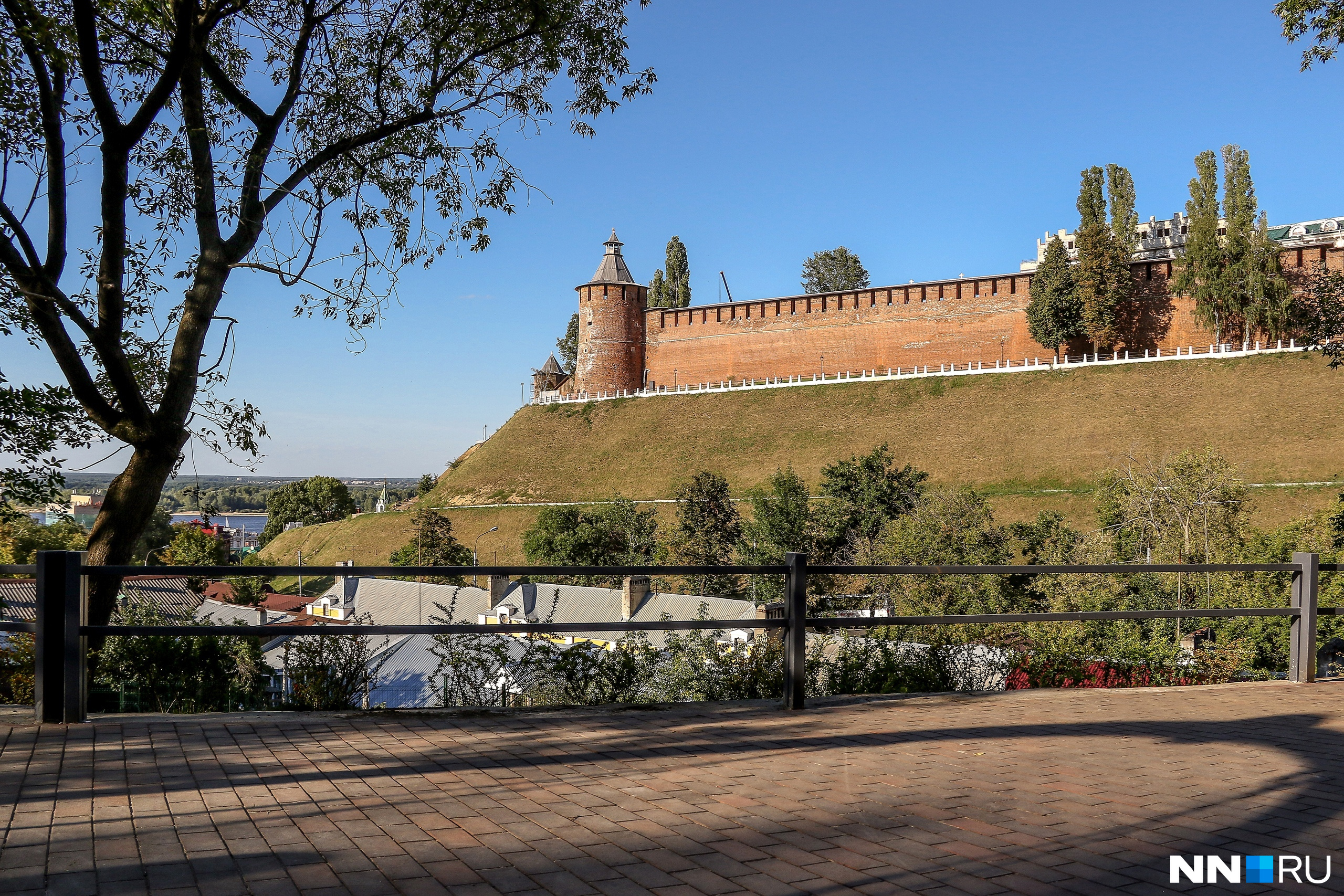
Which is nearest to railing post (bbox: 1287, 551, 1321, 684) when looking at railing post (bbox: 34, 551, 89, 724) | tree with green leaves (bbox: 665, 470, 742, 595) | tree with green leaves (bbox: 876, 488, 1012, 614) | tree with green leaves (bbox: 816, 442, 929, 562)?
railing post (bbox: 34, 551, 89, 724)

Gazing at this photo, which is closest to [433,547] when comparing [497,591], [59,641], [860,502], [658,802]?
[497,591]

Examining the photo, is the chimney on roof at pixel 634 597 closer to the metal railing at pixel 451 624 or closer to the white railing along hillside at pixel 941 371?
the metal railing at pixel 451 624

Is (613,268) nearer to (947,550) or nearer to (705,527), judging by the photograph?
(705,527)

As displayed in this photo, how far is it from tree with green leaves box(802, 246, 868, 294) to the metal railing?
74.8m

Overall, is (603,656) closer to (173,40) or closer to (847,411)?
(173,40)

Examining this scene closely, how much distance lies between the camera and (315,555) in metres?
60.4

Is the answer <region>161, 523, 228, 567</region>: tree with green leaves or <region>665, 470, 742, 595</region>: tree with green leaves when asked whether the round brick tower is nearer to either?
<region>665, 470, 742, 595</region>: tree with green leaves

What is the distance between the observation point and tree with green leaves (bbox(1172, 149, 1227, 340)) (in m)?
51.2

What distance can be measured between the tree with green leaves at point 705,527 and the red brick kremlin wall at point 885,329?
22307 mm

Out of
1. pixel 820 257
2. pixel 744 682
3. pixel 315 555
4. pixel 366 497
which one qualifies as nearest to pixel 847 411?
pixel 820 257

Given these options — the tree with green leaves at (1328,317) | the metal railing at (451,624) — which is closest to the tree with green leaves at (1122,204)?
the tree with green leaves at (1328,317)

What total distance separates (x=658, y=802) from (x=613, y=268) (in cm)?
6929

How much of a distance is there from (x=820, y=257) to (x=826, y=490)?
44.8 m

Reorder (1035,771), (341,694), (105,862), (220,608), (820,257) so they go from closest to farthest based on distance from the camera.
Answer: (105,862), (1035,771), (341,694), (220,608), (820,257)
